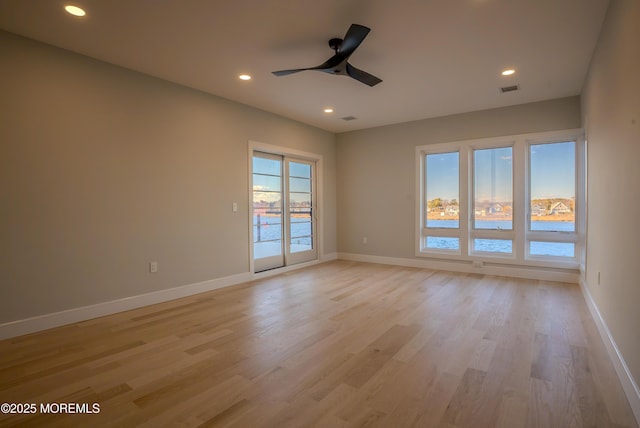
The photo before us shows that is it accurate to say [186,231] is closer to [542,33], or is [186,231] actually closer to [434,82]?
[434,82]

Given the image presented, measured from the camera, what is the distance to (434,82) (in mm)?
4238

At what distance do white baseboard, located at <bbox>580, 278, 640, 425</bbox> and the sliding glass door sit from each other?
4.39 m

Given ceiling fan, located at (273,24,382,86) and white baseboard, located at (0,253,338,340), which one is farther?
white baseboard, located at (0,253,338,340)

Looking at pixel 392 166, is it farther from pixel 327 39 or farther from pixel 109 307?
pixel 109 307

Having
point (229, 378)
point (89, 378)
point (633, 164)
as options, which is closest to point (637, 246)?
point (633, 164)

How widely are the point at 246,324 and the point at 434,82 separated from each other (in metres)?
3.75

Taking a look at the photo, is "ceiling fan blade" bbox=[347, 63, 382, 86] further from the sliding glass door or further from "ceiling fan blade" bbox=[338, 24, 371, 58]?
the sliding glass door

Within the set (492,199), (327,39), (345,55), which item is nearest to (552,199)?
(492,199)

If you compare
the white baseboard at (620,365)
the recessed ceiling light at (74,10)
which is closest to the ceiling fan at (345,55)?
the recessed ceiling light at (74,10)

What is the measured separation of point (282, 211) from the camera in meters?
5.95

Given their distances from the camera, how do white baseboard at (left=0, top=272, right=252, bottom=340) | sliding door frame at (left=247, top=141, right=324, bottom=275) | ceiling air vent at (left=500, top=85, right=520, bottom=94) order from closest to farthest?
white baseboard at (left=0, top=272, right=252, bottom=340), ceiling air vent at (left=500, top=85, right=520, bottom=94), sliding door frame at (left=247, top=141, right=324, bottom=275)

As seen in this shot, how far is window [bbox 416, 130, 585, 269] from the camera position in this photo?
500 cm

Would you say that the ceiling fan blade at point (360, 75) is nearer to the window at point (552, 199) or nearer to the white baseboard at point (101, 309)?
the white baseboard at point (101, 309)

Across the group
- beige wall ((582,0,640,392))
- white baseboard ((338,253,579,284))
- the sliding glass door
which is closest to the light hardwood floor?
beige wall ((582,0,640,392))
